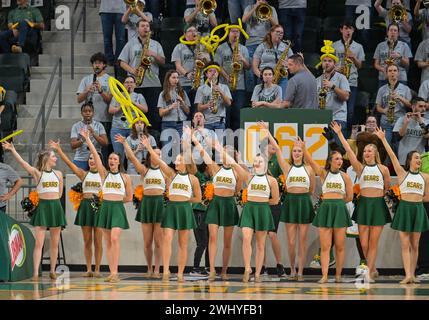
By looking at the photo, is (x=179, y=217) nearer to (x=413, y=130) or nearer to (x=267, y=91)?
(x=267, y=91)

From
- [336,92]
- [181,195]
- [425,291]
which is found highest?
[336,92]

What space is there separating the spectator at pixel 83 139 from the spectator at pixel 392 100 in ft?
13.5

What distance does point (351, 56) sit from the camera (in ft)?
60.0

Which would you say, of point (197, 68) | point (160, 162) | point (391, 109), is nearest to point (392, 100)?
point (391, 109)

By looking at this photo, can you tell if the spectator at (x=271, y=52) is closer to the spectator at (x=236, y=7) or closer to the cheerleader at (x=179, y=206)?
the spectator at (x=236, y=7)

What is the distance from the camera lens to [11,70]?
19.2m

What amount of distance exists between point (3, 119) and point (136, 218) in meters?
3.40

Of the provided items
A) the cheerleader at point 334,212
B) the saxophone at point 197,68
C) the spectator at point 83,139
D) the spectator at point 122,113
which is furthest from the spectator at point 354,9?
the spectator at point 83,139

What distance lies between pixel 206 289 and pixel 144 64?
5078 millimetres

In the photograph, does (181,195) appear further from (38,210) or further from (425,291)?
(425,291)

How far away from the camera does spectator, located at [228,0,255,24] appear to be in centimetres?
1883

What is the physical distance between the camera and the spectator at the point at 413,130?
1690 cm
